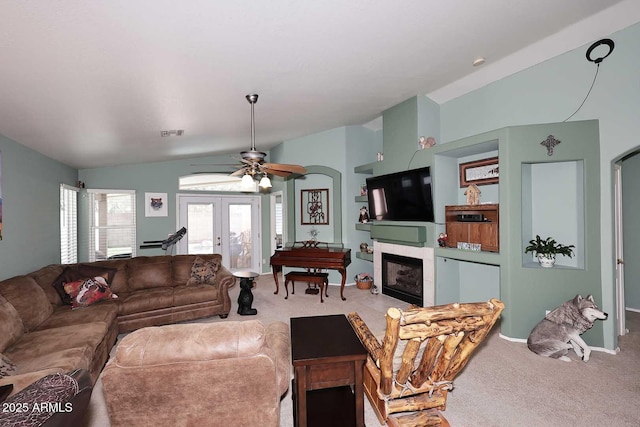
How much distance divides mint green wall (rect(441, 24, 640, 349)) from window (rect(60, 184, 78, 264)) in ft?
22.7

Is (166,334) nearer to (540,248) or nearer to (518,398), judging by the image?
(518,398)

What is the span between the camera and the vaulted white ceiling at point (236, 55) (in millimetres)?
1845

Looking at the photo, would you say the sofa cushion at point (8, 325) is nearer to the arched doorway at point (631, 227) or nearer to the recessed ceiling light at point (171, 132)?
the recessed ceiling light at point (171, 132)

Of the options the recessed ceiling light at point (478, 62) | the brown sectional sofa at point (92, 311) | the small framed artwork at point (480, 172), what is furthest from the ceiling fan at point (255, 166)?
the small framed artwork at point (480, 172)

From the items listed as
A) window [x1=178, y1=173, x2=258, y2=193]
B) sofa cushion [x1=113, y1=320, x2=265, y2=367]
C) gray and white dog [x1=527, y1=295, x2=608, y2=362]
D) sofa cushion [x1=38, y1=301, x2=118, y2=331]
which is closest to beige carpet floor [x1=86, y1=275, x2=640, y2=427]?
gray and white dog [x1=527, y1=295, x2=608, y2=362]

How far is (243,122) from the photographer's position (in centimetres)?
439

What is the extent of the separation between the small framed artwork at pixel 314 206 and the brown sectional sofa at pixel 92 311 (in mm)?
2351

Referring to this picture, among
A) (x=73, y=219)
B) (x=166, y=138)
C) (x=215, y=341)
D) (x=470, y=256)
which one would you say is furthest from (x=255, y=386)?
(x=73, y=219)

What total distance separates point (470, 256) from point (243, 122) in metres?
3.73

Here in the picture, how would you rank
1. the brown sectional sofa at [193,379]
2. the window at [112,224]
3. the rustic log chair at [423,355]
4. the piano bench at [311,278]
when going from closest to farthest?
the brown sectional sofa at [193,379], the rustic log chair at [423,355], the piano bench at [311,278], the window at [112,224]

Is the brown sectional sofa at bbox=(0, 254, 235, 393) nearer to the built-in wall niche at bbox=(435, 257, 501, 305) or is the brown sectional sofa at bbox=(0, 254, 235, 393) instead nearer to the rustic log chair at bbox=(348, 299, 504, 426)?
the rustic log chair at bbox=(348, 299, 504, 426)

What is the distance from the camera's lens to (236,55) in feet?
8.16

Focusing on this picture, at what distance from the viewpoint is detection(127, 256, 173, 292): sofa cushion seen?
163 inches

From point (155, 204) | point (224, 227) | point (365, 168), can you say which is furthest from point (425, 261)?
point (155, 204)
